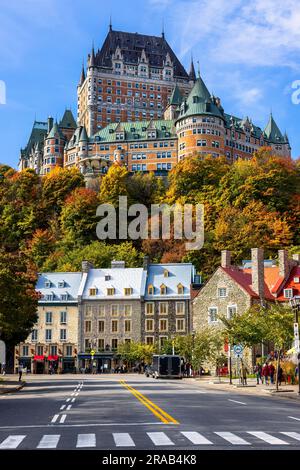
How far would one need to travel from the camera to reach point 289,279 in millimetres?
66750

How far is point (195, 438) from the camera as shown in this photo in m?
14.6

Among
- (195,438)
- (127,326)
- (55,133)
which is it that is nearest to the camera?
(195,438)

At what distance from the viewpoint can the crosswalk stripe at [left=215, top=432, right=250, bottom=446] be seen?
13.8m

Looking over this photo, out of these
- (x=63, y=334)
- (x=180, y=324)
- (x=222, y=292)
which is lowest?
(x=63, y=334)

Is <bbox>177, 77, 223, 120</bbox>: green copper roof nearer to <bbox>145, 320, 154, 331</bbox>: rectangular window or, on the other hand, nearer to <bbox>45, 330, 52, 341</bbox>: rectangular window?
<bbox>145, 320, 154, 331</bbox>: rectangular window

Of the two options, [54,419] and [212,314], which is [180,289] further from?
[54,419]

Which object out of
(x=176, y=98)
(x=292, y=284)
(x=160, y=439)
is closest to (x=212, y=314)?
(x=292, y=284)

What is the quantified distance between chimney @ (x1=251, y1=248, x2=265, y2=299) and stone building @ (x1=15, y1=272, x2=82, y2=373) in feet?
100

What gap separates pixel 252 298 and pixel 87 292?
30200mm

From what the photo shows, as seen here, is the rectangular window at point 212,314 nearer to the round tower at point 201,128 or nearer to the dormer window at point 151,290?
the dormer window at point 151,290

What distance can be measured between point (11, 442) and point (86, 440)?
156 centimetres

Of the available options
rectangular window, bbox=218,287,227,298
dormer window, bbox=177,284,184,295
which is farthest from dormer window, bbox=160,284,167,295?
rectangular window, bbox=218,287,227,298

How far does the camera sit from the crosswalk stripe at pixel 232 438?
13812 millimetres
